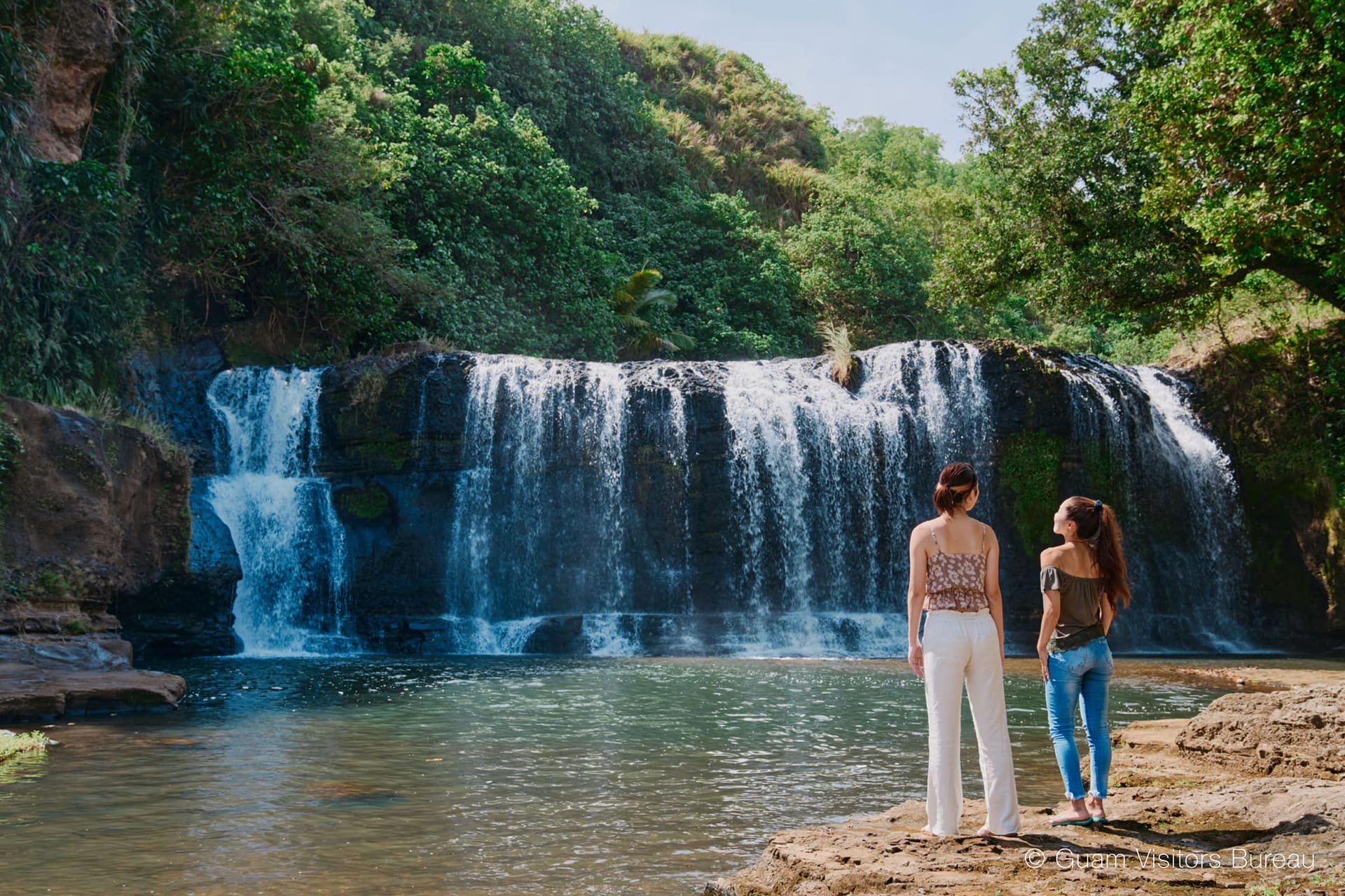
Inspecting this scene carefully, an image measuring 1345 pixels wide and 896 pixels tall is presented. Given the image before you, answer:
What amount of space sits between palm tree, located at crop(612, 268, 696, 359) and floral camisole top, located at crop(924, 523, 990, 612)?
25813mm

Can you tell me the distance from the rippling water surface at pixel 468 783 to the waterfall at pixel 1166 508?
27.0 ft

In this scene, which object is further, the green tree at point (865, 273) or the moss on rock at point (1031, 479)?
the green tree at point (865, 273)

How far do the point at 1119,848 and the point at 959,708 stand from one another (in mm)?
775

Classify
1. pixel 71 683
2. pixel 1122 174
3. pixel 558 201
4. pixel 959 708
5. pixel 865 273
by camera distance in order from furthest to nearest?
pixel 865 273 < pixel 558 201 < pixel 1122 174 < pixel 71 683 < pixel 959 708

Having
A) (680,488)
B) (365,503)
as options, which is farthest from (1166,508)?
(365,503)

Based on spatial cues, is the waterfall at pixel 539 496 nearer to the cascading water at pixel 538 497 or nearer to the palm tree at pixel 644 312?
the cascading water at pixel 538 497

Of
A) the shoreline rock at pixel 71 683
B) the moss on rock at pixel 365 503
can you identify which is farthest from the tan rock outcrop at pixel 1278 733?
the moss on rock at pixel 365 503

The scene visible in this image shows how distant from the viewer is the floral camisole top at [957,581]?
4.70 m

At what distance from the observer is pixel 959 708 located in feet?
15.0

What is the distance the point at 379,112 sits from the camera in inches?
1004

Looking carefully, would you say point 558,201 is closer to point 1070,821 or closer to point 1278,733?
point 1278,733

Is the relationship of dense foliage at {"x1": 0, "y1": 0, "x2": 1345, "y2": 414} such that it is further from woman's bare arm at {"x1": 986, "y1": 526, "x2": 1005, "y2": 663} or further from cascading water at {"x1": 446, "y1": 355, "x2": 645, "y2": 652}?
→ woman's bare arm at {"x1": 986, "y1": 526, "x2": 1005, "y2": 663}

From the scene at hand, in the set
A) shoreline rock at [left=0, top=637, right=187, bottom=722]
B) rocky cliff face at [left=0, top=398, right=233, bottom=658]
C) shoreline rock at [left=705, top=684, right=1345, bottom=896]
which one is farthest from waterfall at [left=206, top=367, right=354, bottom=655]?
shoreline rock at [left=705, top=684, right=1345, bottom=896]

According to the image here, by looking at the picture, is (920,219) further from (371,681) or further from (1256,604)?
(371,681)
